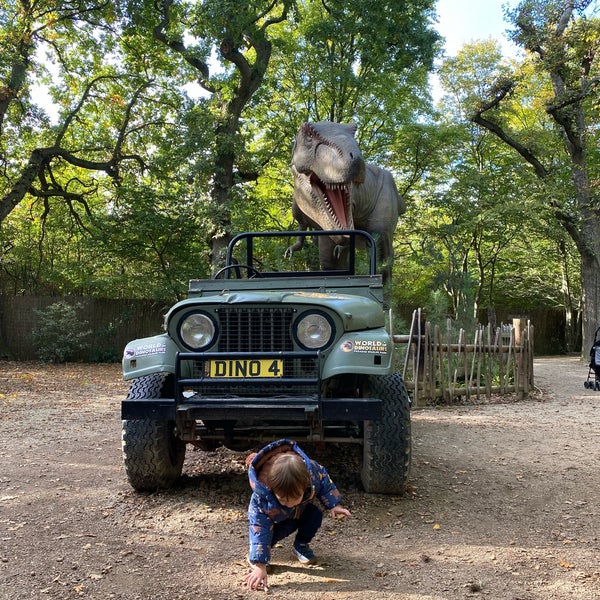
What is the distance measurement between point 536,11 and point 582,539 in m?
17.7

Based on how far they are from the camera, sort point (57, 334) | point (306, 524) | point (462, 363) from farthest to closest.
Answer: point (57, 334)
point (462, 363)
point (306, 524)

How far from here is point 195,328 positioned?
4.48m

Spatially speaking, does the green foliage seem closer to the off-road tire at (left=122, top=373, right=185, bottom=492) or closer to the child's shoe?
the off-road tire at (left=122, top=373, right=185, bottom=492)

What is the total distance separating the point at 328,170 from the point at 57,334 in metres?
13.2

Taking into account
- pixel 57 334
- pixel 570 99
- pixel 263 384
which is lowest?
pixel 263 384

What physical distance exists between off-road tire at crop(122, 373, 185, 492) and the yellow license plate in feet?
2.05

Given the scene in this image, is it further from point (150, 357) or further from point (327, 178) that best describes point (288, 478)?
point (327, 178)

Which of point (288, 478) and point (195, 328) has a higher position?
point (195, 328)

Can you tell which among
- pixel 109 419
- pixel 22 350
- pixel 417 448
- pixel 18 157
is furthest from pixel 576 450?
pixel 18 157

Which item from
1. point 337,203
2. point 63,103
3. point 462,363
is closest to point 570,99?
point 462,363

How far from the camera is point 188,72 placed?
62.0 feet

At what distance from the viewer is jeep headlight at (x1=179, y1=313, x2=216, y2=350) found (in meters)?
4.46

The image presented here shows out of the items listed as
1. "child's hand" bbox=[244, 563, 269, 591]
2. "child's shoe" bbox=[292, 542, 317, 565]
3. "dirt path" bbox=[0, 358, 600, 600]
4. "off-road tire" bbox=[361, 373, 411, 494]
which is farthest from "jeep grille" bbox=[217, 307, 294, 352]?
"child's hand" bbox=[244, 563, 269, 591]

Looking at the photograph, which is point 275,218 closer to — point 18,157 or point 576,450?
point 18,157
